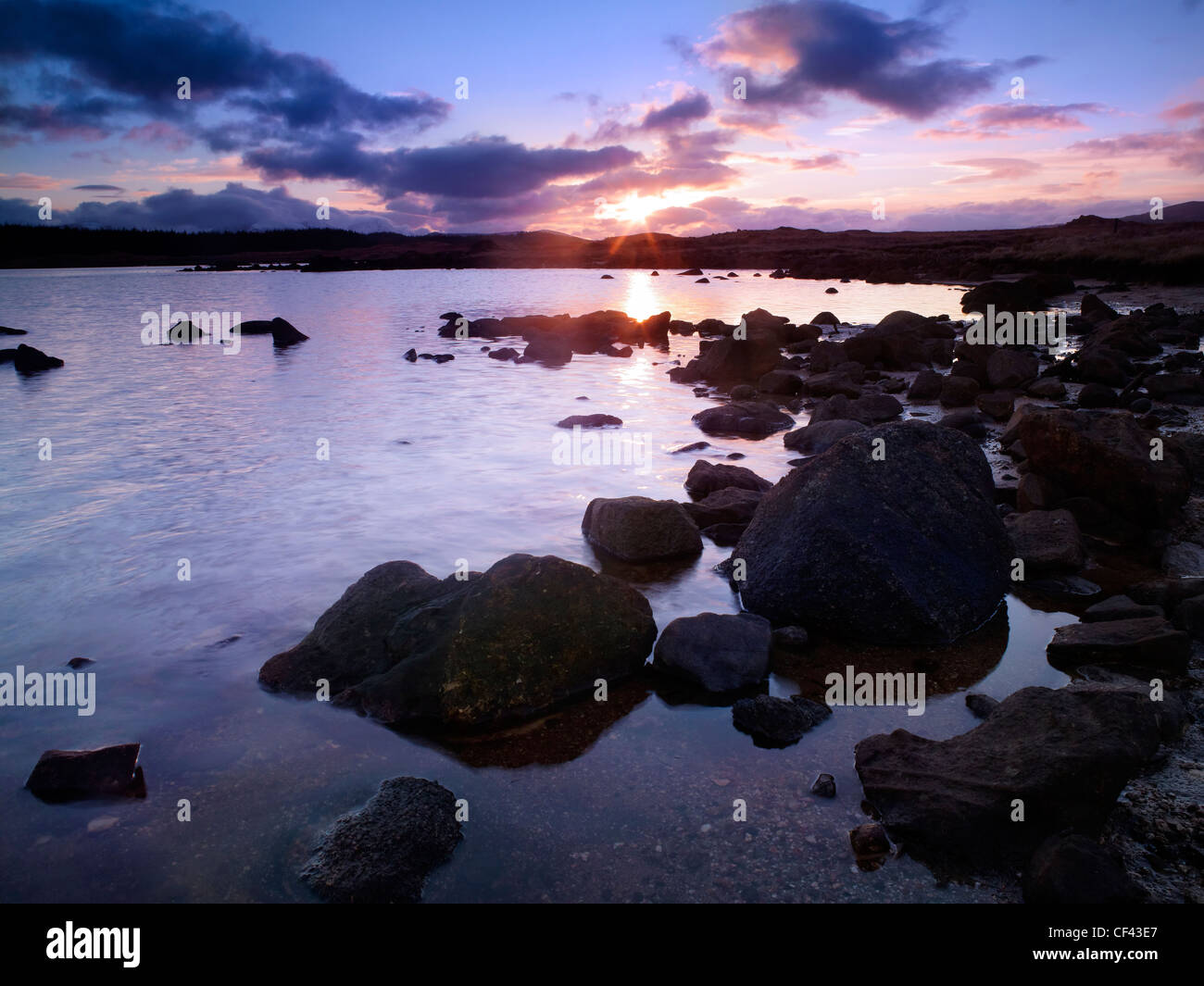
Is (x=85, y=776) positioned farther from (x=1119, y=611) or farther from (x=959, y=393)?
(x=959, y=393)

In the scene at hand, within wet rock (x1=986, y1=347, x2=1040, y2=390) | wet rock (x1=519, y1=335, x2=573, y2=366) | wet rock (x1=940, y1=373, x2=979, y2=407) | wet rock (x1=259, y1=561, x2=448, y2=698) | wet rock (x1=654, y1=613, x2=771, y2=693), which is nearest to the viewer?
wet rock (x1=654, y1=613, x2=771, y2=693)

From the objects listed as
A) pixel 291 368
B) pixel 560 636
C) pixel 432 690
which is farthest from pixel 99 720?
pixel 291 368

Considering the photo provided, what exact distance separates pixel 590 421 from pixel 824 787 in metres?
13.5

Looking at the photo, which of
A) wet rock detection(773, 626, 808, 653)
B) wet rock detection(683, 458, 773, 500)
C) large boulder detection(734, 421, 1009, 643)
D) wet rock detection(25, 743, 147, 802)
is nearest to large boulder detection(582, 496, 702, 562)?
large boulder detection(734, 421, 1009, 643)

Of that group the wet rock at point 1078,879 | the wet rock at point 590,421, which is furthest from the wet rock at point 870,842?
the wet rock at point 590,421

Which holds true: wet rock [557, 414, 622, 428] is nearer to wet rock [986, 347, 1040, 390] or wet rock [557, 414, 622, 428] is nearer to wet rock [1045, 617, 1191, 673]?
wet rock [986, 347, 1040, 390]

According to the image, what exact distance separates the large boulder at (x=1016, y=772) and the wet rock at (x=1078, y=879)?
283 mm

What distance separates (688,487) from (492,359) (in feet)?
64.6

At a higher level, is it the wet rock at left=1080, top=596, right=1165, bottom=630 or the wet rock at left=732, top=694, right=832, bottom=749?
the wet rock at left=1080, top=596, right=1165, bottom=630

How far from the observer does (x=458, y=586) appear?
7.39 m

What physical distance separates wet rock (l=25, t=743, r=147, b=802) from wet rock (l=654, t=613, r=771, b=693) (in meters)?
4.12

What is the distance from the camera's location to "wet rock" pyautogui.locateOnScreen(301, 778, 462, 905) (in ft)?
14.7

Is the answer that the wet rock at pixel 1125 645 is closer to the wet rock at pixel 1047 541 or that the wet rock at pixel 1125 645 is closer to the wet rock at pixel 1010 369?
the wet rock at pixel 1047 541
